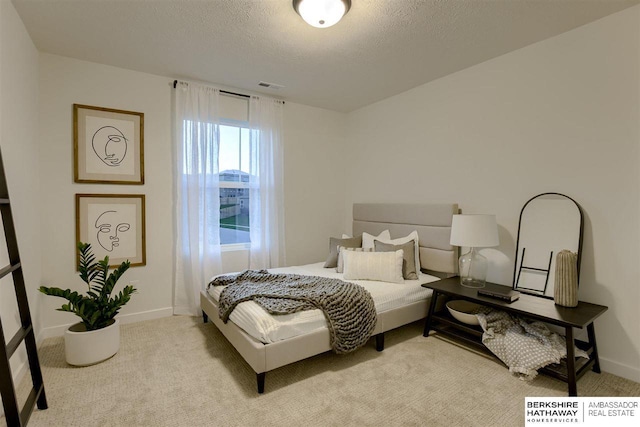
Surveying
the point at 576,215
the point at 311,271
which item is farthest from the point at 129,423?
the point at 576,215

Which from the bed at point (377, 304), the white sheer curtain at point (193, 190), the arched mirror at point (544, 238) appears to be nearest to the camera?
the bed at point (377, 304)

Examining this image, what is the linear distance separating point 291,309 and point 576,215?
2284 millimetres

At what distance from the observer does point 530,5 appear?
211cm

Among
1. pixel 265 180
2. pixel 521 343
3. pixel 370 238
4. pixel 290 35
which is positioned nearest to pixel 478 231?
pixel 521 343

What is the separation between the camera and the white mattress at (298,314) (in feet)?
6.87

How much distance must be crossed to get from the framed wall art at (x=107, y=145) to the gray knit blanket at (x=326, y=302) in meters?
1.62

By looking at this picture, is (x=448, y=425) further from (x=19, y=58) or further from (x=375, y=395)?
(x=19, y=58)

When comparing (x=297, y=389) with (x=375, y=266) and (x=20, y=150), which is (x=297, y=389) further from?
(x=20, y=150)

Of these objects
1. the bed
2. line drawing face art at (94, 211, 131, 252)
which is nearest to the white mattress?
the bed

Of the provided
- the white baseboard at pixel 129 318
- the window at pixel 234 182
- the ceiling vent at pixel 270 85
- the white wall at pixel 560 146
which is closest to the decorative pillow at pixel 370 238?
the white wall at pixel 560 146

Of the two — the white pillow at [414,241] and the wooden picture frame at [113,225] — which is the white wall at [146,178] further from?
the white pillow at [414,241]

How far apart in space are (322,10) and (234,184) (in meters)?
2.31

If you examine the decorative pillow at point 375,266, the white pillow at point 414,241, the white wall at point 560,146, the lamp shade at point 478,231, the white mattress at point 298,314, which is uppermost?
Result: the white wall at point 560,146

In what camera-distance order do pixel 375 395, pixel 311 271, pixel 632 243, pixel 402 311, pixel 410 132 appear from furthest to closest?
pixel 410 132 < pixel 311 271 < pixel 402 311 < pixel 632 243 < pixel 375 395
